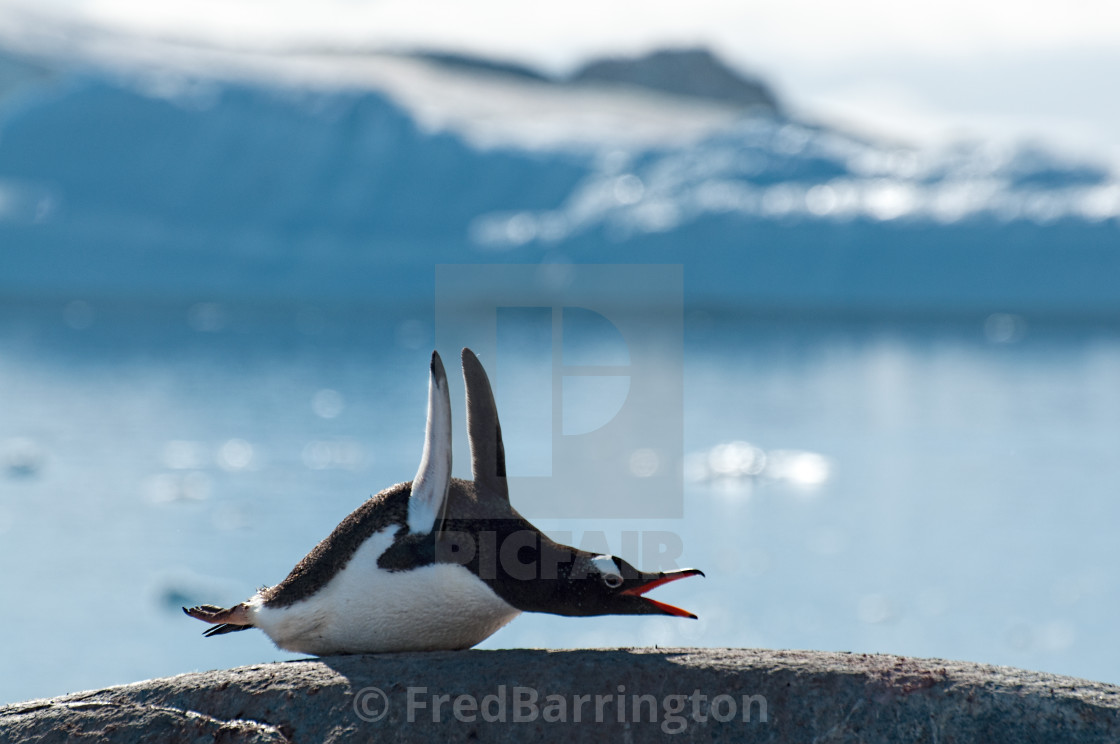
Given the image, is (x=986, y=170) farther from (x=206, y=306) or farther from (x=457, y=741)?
(x=457, y=741)

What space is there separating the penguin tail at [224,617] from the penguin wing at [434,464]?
17.0 inches

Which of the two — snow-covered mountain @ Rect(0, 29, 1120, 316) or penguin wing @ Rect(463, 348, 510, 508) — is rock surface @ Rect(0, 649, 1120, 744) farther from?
snow-covered mountain @ Rect(0, 29, 1120, 316)

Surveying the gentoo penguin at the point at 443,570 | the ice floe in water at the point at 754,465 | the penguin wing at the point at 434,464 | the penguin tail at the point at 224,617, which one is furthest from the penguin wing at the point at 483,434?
the ice floe in water at the point at 754,465

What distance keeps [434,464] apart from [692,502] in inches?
569

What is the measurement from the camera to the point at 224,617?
2.25 meters

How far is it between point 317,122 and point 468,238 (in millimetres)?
6240

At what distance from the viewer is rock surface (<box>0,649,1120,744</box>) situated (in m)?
2.02

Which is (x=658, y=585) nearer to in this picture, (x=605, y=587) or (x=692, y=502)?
(x=605, y=587)

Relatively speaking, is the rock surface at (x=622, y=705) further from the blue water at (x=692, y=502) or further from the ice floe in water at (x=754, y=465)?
the ice floe in water at (x=754, y=465)

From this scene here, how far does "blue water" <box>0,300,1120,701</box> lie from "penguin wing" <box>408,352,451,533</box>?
24.7 inches

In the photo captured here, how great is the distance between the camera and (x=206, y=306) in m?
43.6

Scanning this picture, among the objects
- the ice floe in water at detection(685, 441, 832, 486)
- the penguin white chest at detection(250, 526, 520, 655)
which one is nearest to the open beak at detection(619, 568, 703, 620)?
the penguin white chest at detection(250, 526, 520, 655)

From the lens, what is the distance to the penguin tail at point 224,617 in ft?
7.36

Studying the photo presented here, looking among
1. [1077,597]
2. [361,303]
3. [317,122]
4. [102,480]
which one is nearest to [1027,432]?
[1077,597]
